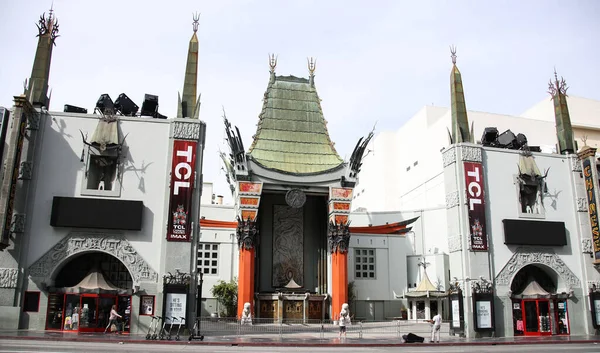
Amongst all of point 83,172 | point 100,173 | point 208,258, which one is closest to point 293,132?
point 208,258

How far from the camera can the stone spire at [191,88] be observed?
3102 centimetres

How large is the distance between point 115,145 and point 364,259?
2880 cm

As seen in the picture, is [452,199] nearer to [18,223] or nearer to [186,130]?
[186,130]

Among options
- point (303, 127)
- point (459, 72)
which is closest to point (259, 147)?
point (303, 127)

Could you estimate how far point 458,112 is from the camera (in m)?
34.7

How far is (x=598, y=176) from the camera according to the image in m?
34.2

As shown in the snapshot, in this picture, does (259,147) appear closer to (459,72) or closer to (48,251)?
(459,72)

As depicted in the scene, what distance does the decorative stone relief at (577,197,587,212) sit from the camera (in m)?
34.3

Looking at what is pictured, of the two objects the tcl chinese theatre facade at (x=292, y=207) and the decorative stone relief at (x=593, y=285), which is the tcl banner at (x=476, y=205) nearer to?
the decorative stone relief at (x=593, y=285)

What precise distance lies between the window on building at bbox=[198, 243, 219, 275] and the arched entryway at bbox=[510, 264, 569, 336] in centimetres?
2525

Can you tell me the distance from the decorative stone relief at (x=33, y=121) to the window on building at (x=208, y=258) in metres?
21.6

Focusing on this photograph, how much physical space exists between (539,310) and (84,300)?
86.6ft

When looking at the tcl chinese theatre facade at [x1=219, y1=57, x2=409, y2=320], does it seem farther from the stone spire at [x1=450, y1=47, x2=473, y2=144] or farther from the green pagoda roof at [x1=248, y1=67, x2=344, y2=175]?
the stone spire at [x1=450, y1=47, x2=473, y2=144]

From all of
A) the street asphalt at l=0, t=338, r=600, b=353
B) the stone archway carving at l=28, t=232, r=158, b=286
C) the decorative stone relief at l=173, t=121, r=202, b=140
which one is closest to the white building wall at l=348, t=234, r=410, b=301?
the decorative stone relief at l=173, t=121, r=202, b=140
